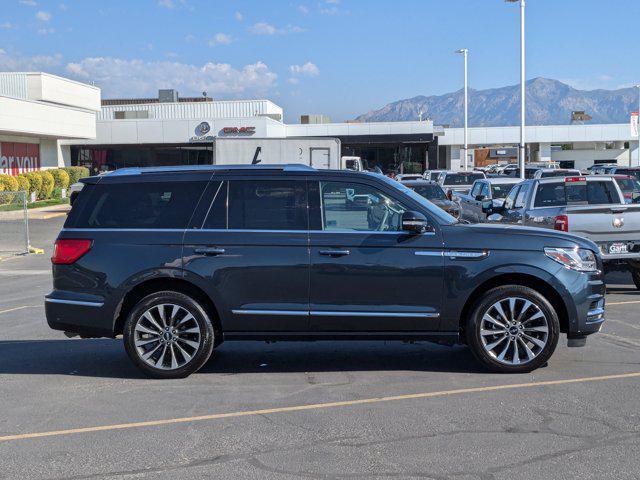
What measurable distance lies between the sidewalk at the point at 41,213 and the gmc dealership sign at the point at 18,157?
3263mm

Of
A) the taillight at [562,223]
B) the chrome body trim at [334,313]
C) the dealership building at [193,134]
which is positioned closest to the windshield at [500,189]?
the taillight at [562,223]

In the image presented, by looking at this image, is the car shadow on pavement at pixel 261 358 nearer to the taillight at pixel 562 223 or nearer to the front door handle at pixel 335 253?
the front door handle at pixel 335 253

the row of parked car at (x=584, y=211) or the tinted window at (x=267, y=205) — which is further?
the row of parked car at (x=584, y=211)

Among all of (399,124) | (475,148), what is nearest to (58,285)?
(399,124)

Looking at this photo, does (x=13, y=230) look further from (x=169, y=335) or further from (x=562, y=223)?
(x=169, y=335)

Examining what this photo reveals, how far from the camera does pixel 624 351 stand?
27.0 ft

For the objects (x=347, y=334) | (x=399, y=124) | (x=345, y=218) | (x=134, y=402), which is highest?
(x=399, y=124)

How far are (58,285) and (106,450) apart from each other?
2496mm

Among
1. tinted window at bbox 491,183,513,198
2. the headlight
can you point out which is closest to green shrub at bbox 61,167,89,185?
tinted window at bbox 491,183,513,198

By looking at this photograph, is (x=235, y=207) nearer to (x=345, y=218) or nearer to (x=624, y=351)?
(x=345, y=218)

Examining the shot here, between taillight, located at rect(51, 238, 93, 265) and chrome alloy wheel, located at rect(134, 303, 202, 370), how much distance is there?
85cm

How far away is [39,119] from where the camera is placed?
41.4 meters

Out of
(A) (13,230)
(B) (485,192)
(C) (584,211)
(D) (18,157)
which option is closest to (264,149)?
(B) (485,192)

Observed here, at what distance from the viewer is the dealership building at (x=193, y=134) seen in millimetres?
43281
